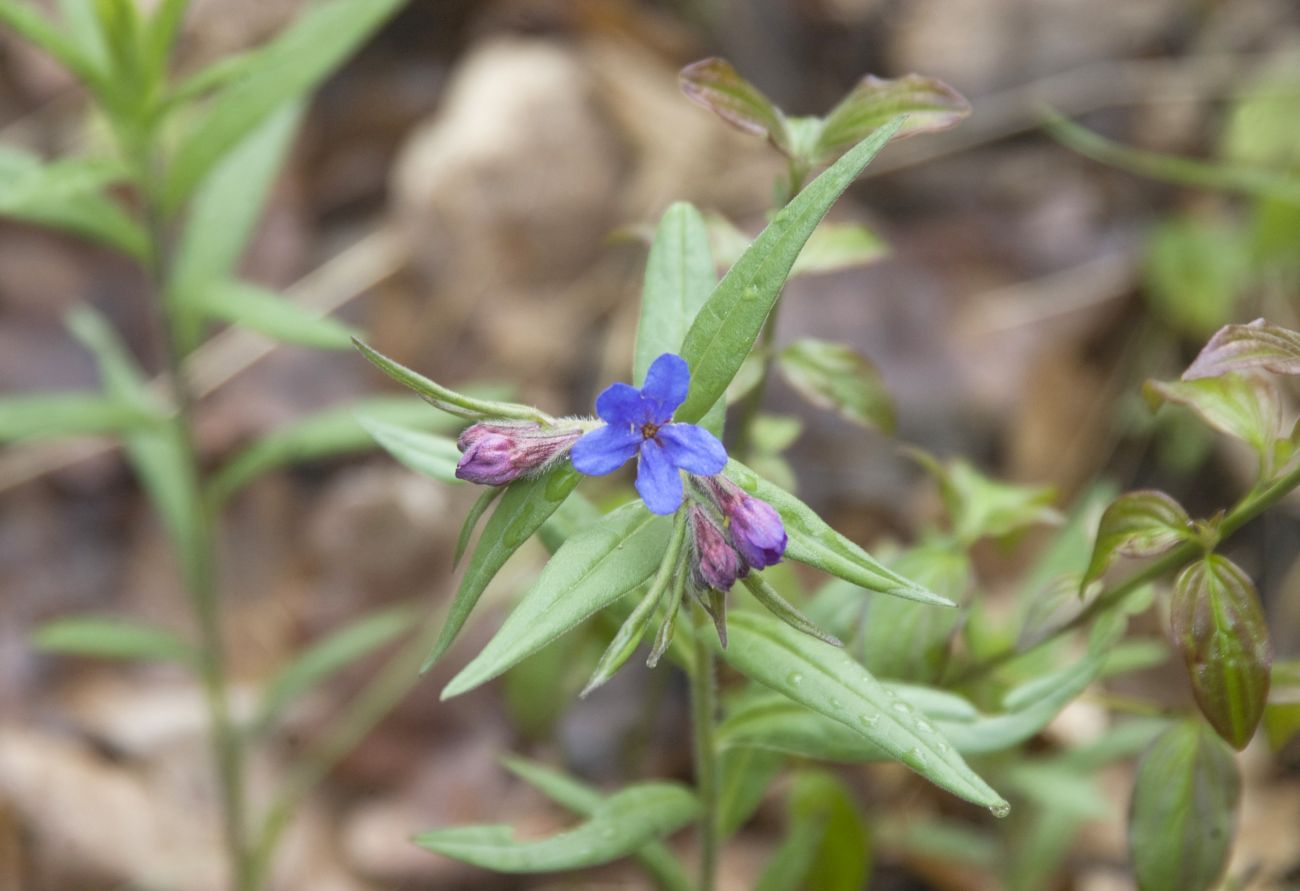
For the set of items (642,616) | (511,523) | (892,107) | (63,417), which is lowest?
(642,616)

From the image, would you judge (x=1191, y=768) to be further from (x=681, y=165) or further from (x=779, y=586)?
(x=681, y=165)

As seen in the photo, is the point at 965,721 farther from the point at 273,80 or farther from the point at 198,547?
the point at 198,547

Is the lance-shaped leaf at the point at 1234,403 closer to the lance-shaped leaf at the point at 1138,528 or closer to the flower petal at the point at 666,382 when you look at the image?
the lance-shaped leaf at the point at 1138,528

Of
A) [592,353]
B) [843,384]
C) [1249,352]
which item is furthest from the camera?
[592,353]

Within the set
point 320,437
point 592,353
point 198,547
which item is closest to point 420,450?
point 320,437

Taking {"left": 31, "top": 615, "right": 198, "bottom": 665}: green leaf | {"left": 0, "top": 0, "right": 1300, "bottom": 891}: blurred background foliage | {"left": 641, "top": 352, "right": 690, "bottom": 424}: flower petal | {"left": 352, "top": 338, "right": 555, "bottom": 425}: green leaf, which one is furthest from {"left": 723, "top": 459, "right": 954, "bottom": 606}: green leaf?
{"left": 31, "top": 615, "right": 198, "bottom": 665}: green leaf

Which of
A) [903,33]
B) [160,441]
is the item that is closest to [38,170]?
[160,441]

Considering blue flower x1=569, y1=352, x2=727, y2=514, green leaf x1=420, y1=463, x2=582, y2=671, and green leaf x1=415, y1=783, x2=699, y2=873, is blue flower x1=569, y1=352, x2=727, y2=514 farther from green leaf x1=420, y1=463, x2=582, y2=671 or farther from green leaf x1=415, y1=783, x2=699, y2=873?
green leaf x1=415, y1=783, x2=699, y2=873
